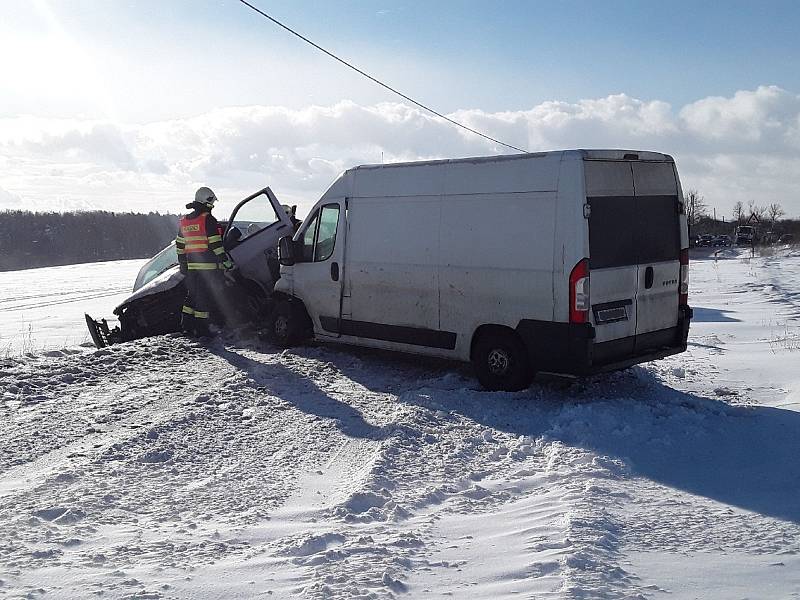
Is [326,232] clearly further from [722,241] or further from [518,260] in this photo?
[722,241]

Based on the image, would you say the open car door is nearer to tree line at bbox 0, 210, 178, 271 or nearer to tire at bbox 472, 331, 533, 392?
tire at bbox 472, 331, 533, 392

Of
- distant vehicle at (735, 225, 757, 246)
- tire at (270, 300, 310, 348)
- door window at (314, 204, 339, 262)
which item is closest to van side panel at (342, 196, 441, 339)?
door window at (314, 204, 339, 262)

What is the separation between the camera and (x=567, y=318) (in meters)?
7.24

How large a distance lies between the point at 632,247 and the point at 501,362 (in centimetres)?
172

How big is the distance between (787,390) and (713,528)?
4113mm

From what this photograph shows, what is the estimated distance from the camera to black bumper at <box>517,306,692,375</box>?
283 inches

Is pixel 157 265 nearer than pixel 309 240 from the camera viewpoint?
No

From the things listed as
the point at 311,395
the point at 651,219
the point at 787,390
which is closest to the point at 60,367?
the point at 311,395

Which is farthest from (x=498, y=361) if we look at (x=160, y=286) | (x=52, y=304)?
(x=52, y=304)

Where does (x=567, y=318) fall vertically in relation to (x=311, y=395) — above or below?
above

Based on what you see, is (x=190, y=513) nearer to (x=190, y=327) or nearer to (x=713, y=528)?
(x=713, y=528)

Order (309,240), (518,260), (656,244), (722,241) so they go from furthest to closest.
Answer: (722,241)
(309,240)
(656,244)
(518,260)

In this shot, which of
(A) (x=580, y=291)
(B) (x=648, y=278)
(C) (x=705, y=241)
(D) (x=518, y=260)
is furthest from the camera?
(C) (x=705, y=241)

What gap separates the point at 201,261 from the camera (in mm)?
10844
